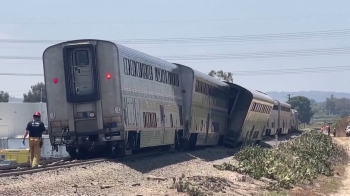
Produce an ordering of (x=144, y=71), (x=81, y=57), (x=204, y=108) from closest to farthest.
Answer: (x=81, y=57)
(x=144, y=71)
(x=204, y=108)

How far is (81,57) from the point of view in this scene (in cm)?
2047

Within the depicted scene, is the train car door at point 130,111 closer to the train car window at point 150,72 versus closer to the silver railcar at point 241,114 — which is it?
the train car window at point 150,72

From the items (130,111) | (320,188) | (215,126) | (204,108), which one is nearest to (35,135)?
(130,111)

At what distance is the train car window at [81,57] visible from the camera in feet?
66.9

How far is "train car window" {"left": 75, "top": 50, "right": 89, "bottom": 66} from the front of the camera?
2038 cm

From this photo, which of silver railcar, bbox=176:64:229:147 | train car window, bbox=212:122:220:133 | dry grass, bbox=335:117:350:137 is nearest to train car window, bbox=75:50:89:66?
silver railcar, bbox=176:64:229:147

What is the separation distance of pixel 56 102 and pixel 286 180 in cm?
776

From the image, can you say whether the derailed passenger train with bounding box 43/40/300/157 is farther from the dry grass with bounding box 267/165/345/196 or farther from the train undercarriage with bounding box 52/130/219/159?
the dry grass with bounding box 267/165/345/196

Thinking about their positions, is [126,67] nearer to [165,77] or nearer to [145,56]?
[145,56]

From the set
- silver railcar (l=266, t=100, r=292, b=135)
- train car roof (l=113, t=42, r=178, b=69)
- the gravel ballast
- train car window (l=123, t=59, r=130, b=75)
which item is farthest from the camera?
silver railcar (l=266, t=100, r=292, b=135)

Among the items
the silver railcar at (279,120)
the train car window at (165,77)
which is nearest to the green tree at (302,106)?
the silver railcar at (279,120)

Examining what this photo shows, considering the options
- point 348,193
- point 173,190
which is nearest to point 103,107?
point 173,190

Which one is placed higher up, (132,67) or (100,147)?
(132,67)

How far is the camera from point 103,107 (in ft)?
66.1
